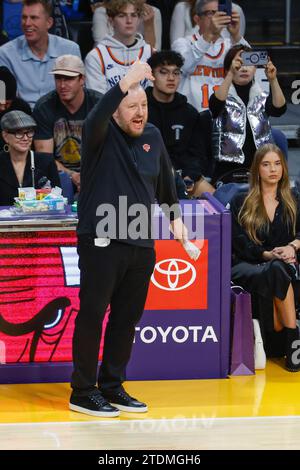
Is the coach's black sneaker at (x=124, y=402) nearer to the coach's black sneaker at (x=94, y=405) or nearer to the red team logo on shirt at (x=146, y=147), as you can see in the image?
the coach's black sneaker at (x=94, y=405)

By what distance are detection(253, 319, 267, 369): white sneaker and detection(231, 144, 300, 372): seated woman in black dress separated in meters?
0.14

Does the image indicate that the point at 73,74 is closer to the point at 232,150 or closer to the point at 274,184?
the point at 232,150

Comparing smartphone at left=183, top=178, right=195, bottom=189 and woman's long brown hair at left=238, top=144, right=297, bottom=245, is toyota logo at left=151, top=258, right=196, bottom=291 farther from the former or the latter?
smartphone at left=183, top=178, right=195, bottom=189

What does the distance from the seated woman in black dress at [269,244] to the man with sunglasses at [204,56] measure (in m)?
1.93

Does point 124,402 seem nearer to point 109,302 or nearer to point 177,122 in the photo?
point 109,302

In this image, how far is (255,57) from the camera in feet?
23.5

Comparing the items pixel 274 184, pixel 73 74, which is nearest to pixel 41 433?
pixel 274 184

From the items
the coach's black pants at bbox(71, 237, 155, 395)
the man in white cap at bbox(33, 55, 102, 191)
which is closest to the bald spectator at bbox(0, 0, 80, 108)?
the man in white cap at bbox(33, 55, 102, 191)

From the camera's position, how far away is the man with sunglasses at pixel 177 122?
285 inches

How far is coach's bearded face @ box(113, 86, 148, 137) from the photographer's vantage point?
15.7 feet

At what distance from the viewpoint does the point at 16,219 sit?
5.50m

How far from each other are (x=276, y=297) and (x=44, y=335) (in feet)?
4.31

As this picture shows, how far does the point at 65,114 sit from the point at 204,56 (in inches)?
55.7

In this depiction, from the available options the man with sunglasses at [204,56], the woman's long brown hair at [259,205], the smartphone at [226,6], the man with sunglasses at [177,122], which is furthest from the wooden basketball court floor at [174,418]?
the smartphone at [226,6]
